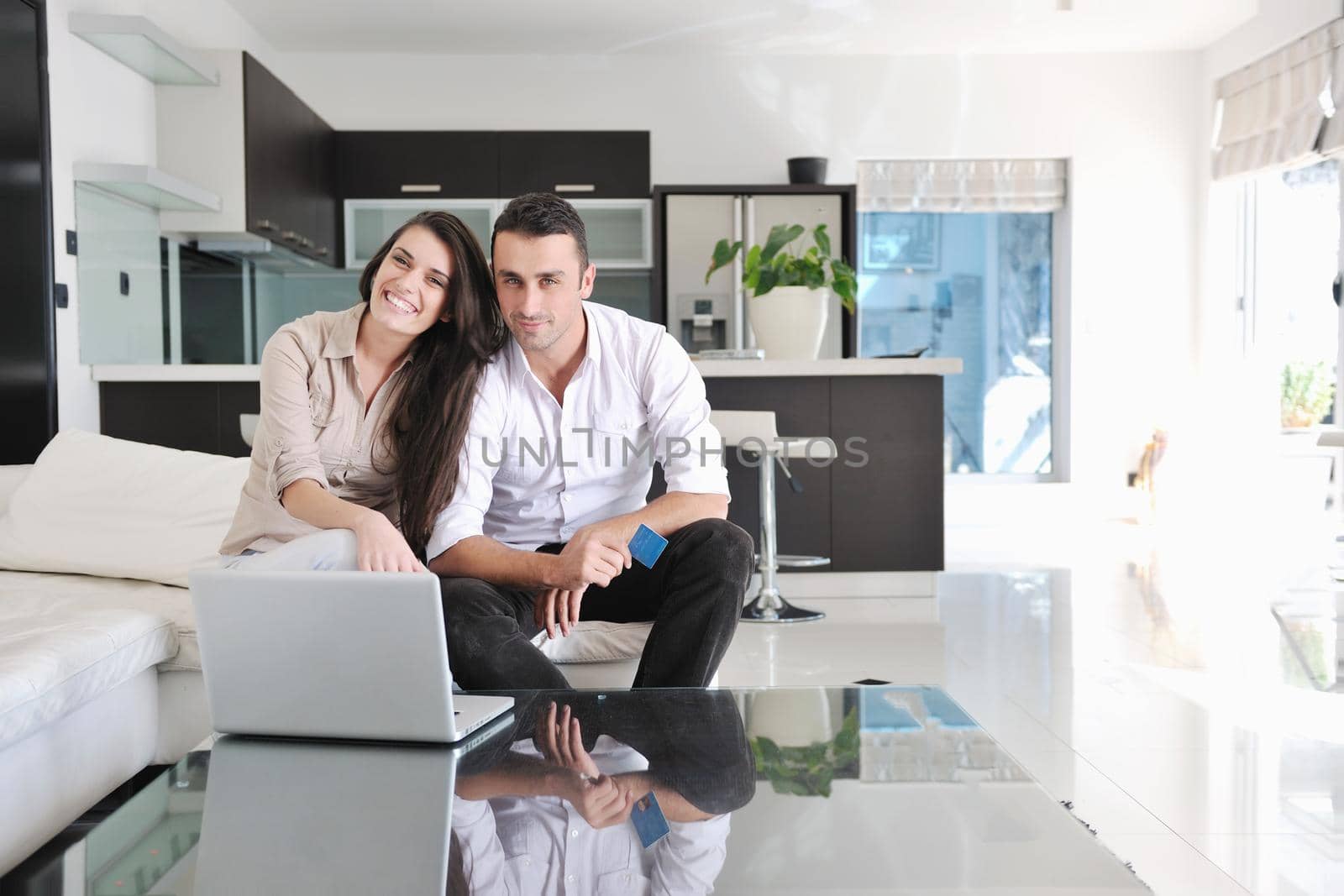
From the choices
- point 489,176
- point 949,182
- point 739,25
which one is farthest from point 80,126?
point 949,182

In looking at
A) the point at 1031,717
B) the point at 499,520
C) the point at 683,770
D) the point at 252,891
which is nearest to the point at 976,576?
the point at 1031,717

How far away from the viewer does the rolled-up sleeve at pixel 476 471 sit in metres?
1.97

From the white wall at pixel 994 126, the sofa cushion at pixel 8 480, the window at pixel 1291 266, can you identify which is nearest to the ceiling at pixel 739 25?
the white wall at pixel 994 126

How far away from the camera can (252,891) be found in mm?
959

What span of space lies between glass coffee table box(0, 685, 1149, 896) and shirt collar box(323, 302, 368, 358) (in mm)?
877

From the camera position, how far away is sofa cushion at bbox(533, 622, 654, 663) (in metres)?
2.01

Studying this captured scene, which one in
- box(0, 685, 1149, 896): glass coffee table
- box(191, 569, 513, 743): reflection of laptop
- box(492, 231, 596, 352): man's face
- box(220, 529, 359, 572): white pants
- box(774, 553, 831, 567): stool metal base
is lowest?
box(774, 553, 831, 567): stool metal base

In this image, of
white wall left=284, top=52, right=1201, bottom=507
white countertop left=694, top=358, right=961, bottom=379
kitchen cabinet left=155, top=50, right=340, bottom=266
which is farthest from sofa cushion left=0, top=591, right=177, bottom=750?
white wall left=284, top=52, right=1201, bottom=507

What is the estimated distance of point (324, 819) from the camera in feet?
3.67

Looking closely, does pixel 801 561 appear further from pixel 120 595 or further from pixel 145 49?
pixel 145 49

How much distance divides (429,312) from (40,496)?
3.84 feet

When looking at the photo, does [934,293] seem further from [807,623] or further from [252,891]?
[252,891]

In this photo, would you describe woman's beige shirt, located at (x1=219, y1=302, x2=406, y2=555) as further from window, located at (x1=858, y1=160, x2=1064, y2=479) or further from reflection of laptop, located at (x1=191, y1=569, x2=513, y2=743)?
window, located at (x1=858, y1=160, x2=1064, y2=479)

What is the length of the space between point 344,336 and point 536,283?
374 mm
